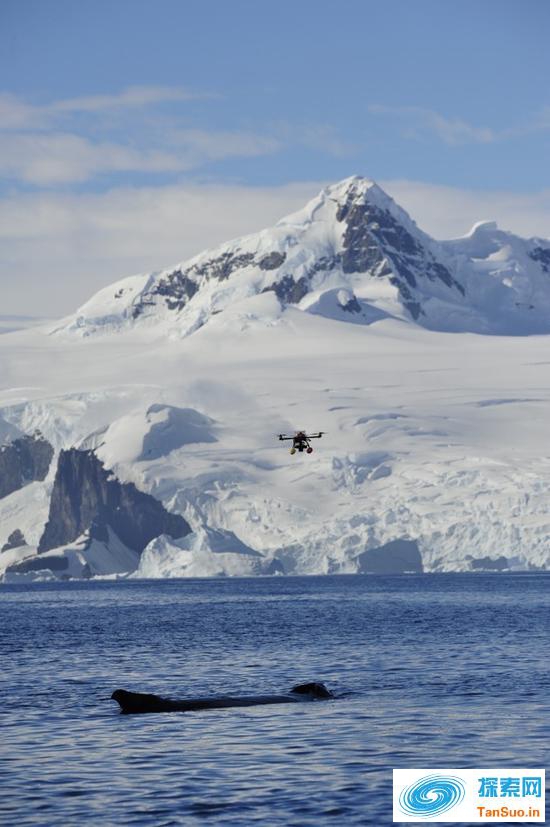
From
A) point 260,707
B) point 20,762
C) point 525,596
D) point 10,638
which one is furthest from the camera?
point 525,596

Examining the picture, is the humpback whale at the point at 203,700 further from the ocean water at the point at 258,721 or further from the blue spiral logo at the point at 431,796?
the blue spiral logo at the point at 431,796

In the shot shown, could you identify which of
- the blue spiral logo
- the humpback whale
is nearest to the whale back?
the humpback whale

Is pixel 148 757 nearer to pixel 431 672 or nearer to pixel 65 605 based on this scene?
pixel 431 672

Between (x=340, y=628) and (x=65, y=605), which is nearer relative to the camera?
(x=340, y=628)

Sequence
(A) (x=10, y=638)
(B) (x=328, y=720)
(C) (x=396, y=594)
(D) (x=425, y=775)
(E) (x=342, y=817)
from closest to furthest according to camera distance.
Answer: (E) (x=342, y=817)
(D) (x=425, y=775)
(B) (x=328, y=720)
(A) (x=10, y=638)
(C) (x=396, y=594)

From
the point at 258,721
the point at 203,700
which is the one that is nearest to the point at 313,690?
the point at 203,700

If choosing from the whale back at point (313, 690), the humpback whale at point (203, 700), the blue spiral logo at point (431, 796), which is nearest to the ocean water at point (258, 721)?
the blue spiral logo at point (431, 796)

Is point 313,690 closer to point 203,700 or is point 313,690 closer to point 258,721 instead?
point 203,700

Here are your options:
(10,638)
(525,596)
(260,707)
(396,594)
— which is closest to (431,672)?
(260,707)

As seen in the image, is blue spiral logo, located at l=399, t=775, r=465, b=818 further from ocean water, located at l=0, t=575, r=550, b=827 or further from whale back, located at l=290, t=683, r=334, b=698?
whale back, located at l=290, t=683, r=334, b=698
